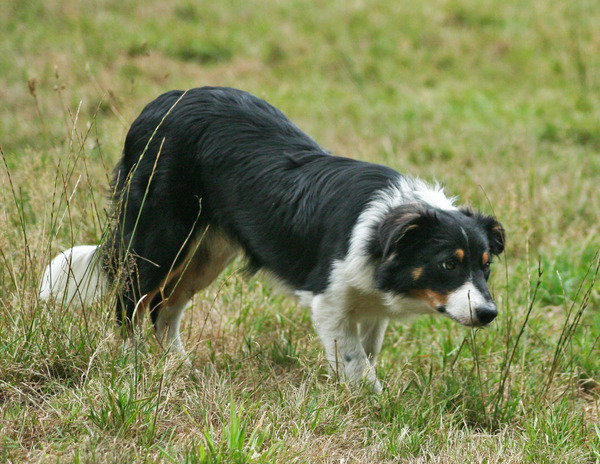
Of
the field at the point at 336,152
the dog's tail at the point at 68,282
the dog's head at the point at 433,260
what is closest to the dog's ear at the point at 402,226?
the dog's head at the point at 433,260

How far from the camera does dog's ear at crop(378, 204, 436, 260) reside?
347 cm

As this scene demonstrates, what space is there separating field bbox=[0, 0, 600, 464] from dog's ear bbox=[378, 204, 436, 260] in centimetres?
59

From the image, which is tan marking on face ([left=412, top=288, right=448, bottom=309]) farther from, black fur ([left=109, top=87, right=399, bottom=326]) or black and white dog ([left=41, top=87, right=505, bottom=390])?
black fur ([left=109, top=87, right=399, bottom=326])

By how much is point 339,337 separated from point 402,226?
0.75 metres

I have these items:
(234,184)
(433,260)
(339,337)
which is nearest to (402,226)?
(433,260)

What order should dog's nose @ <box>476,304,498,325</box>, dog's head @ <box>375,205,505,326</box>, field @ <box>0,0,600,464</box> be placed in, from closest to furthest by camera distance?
field @ <box>0,0,600,464</box>, dog's nose @ <box>476,304,498,325</box>, dog's head @ <box>375,205,505,326</box>

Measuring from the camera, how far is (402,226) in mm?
3463

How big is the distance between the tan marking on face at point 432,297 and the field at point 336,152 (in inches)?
13.0

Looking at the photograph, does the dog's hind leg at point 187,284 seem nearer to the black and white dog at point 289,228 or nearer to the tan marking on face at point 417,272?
the black and white dog at point 289,228

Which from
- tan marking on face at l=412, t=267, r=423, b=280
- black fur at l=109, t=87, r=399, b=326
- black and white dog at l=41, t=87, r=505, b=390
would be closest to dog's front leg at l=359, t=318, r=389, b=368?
black and white dog at l=41, t=87, r=505, b=390

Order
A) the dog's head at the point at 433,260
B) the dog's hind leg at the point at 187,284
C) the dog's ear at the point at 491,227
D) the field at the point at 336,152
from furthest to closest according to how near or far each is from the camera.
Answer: the dog's hind leg at the point at 187,284
the dog's ear at the point at 491,227
the dog's head at the point at 433,260
the field at the point at 336,152

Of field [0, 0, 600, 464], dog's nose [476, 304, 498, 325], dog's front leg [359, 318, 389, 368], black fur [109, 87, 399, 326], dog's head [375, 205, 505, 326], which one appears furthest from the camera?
dog's front leg [359, 318, 389, 368]

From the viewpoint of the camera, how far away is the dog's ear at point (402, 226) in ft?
11.4

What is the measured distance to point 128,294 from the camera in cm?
417
